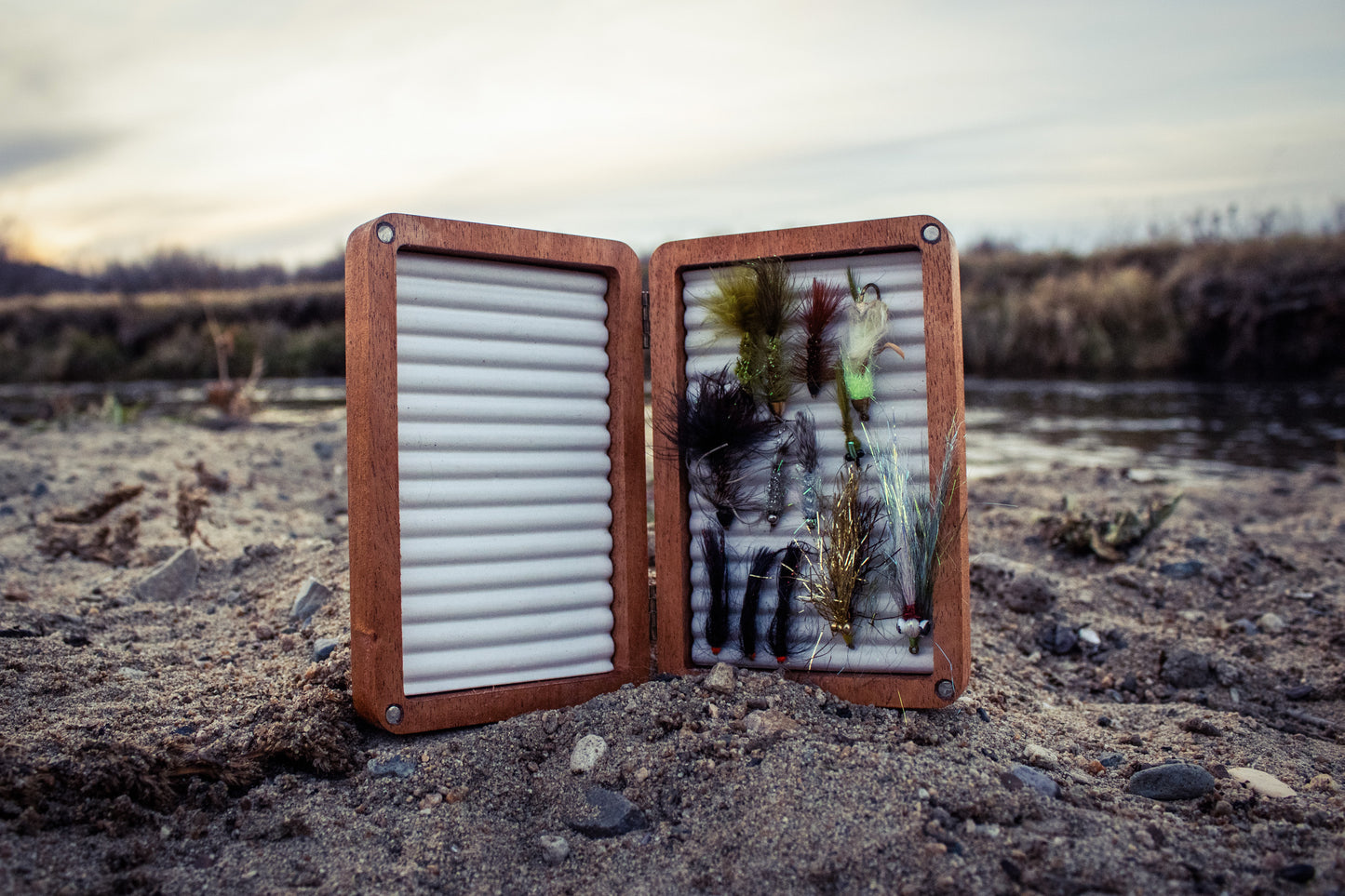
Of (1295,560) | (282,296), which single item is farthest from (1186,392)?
(282,296)

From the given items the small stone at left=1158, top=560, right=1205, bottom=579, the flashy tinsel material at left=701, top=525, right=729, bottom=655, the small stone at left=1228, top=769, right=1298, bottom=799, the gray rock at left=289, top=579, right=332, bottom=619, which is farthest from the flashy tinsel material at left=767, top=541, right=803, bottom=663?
the small stone at left=1158, top=560, right=1205, bottom=579

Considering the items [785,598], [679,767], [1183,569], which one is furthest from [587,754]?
[1183,569]

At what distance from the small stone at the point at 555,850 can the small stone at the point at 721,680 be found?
2.03 ft

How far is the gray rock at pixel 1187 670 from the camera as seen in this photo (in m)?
3.11

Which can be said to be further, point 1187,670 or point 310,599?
point 310,599

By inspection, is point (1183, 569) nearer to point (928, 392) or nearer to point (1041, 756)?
point (1041, 756)

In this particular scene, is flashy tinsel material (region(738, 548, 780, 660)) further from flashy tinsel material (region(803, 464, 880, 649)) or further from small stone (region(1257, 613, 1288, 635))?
small stone (region(1257, 613, 1288, 635))

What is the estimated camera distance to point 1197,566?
4.13 meters

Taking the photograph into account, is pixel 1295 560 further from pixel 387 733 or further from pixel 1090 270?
pixel 1090 270

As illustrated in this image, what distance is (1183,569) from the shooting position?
412 cm

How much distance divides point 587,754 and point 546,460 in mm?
801

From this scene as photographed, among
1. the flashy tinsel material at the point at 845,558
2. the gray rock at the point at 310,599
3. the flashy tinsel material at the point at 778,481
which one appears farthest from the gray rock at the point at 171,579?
the flashy tinsel material at the point at 845,558

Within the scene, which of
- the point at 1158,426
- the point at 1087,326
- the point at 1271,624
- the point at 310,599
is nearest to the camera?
the point at 310,599

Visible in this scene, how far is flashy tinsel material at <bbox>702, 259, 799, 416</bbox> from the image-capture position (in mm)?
2461
